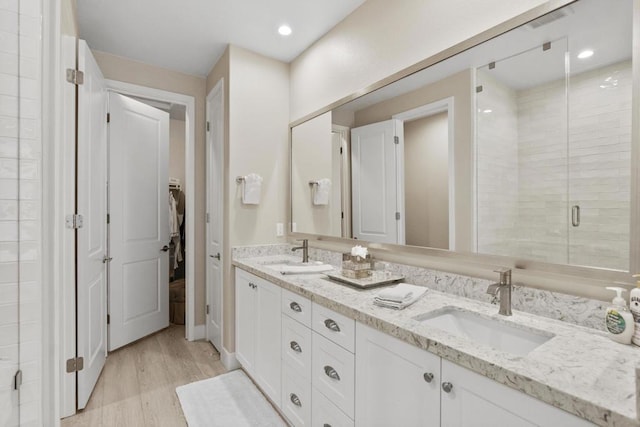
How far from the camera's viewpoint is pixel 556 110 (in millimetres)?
1146

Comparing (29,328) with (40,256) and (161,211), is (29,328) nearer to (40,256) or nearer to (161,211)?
(40,256)

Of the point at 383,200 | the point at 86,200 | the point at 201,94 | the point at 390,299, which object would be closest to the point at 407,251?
the point at 383,200

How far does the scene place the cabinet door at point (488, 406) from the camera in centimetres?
73

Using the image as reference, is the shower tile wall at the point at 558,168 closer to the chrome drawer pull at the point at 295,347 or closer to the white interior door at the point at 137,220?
the chrome drawer pull at the point at 295,347

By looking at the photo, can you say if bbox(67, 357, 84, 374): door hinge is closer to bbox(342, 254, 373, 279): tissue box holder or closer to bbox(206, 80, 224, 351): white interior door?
bbox(206, 80, 224, 351): white interior door

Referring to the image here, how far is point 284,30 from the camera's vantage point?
237 centimetres

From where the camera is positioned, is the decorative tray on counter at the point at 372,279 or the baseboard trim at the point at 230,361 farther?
the baseboard trim at the point at 230,361

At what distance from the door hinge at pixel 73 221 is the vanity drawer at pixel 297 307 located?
1406mm

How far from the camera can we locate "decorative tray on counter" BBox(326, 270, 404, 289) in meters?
1.62

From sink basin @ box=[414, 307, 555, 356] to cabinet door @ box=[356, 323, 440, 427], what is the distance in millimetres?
160

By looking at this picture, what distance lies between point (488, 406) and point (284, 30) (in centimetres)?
255

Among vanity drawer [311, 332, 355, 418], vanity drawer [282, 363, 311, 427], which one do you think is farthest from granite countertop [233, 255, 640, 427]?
vanity drawer [282, 363, 311, 427]

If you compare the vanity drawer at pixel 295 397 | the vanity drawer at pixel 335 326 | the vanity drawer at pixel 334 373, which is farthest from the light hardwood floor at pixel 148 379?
the vanity drawer at pixel 335 326

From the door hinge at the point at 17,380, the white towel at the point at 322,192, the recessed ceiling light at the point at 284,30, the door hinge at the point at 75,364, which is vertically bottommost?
the door hinge at the point at 75,364
